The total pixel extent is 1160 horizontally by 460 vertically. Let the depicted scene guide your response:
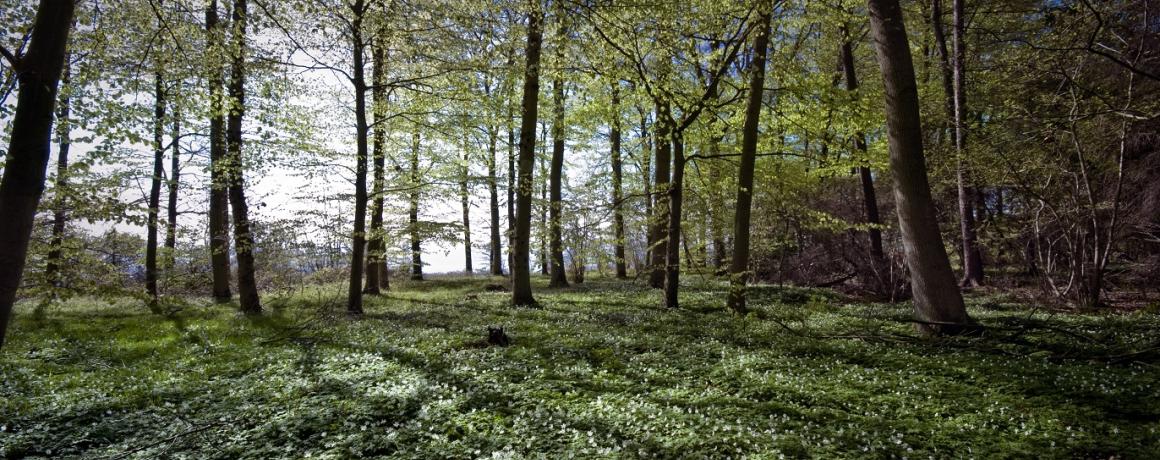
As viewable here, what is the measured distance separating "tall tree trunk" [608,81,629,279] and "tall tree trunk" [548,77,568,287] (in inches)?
68.7

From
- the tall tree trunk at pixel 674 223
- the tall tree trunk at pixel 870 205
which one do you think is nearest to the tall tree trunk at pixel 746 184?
the tall tree trunk at pixel 674 223

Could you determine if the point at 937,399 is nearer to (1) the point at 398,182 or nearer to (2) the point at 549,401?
(2) the point at 549,401

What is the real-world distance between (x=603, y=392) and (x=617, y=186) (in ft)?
43.0

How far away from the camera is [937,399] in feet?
19.0

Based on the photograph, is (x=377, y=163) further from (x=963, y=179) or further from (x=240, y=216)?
(x=963, y=179)

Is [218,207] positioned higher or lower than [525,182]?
lower

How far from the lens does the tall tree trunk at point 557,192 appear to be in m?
16.3

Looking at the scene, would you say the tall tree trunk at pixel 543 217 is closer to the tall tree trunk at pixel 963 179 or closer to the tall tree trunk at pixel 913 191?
the tall tree trunk at pixel 913 191

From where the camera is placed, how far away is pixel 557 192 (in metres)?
21.7

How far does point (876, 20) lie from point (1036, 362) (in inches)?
232

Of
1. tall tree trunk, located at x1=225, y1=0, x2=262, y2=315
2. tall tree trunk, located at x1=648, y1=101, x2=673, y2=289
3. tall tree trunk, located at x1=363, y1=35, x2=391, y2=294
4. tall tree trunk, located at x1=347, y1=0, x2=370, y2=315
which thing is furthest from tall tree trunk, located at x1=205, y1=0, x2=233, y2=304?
tall tree trunk, located at x1=648, y1=101, x2=673, y2=289

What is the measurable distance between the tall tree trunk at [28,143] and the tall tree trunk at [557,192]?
311 inches

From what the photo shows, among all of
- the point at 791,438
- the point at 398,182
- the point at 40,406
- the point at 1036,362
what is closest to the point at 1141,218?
the point at 1036,362

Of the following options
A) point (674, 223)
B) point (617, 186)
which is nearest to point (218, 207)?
point (617, 186)
